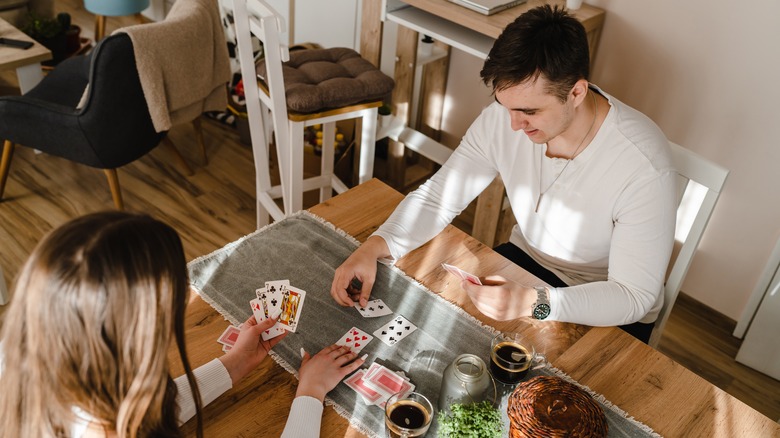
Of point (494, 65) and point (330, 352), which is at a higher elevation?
point (494, 65)

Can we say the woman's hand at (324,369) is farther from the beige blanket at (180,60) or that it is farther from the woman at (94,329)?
the beige blanket at (180,60)

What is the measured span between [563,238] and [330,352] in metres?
0.81

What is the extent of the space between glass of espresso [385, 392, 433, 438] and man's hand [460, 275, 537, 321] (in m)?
0.31

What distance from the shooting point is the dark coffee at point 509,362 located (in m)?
1.35

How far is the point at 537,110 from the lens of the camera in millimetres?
1625

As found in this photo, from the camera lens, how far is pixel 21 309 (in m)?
0.98

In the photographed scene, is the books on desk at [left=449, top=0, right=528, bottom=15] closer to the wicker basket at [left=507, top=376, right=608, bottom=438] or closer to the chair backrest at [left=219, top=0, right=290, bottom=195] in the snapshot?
the chair backrest at [left=219, top=0, right=290, bottom=195]

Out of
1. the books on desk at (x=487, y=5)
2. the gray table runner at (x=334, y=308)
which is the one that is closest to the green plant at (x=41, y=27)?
the books on desk at (x=487, y=5)

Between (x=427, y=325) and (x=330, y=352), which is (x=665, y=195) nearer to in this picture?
(x=427, y=325)

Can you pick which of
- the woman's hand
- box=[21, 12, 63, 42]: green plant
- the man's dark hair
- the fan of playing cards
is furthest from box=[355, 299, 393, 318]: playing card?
box=[21, 12, 63, 42]: green plant

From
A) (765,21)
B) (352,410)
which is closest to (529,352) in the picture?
(352,410)

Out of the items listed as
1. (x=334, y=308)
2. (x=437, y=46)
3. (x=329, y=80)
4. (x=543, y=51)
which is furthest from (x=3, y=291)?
(x=543, y=51)

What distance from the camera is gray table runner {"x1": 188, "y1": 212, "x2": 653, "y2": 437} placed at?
4.36 feet

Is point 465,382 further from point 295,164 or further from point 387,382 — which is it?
point 295,164
